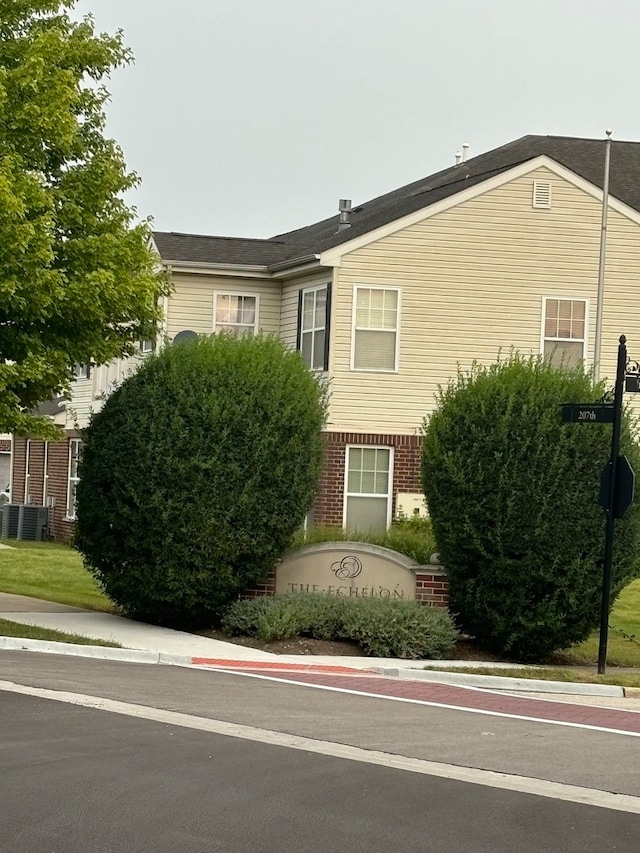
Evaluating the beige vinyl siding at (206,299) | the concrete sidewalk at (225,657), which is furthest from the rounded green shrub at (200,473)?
the beige vinyl siding at (206,299)

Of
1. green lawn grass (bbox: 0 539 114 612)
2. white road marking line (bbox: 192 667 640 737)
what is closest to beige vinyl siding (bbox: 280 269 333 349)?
green lawn grass (bbox: 0 539 114 612)

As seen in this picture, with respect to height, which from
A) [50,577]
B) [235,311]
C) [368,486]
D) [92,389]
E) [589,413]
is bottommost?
[50,577]

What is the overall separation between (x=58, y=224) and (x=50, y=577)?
30.2 ft

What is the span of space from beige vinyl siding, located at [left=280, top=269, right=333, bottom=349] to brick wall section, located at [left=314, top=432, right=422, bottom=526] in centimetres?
243

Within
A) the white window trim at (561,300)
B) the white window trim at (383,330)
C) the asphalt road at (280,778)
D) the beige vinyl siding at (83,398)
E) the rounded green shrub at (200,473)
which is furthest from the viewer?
the beige vinyl siding at (83,398)

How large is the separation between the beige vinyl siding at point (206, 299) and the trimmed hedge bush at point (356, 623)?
13116 mm

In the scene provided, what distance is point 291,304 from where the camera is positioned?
30297 mm

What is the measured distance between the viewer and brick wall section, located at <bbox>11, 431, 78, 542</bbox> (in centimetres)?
3753

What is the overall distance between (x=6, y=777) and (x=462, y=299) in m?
21.3

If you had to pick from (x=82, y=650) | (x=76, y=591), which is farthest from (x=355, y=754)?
(x=76, y=591)

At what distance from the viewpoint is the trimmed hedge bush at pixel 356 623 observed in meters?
17.4

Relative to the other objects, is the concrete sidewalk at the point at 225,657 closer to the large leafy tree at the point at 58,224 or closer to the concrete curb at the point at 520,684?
the concrete curb at the point at 520,684

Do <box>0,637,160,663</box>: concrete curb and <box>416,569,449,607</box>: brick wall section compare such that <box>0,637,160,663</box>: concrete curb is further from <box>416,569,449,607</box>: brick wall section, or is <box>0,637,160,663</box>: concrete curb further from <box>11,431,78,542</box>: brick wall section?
<box>11,431,78,542</box>: brick wall section

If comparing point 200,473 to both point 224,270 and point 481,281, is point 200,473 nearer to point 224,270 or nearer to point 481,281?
point 481,281
